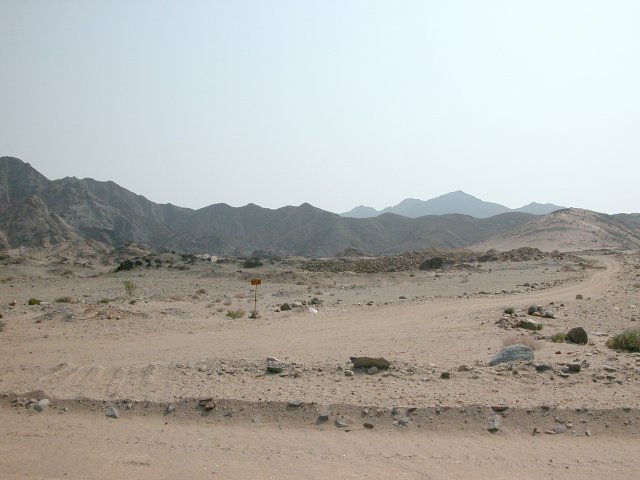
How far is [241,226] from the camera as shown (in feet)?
445

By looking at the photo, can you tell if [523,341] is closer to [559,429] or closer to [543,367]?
[543,367]

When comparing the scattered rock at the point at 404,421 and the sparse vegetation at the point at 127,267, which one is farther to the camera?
the sparse vegetation at the point at 127,267

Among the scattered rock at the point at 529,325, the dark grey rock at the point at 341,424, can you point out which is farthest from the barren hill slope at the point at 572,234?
the dark grey rock at the point at 341,424

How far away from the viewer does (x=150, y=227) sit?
12569 cm

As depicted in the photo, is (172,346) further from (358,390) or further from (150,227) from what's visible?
(150,227)

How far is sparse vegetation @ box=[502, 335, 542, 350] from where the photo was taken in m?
12.6

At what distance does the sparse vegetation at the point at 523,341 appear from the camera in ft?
41.3

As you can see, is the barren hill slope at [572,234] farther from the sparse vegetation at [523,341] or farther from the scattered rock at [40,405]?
the scattered rock at [40,405]

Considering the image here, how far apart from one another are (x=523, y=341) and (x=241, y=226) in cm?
12501

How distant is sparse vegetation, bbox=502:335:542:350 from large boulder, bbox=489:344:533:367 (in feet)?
3.87

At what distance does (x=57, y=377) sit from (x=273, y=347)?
480 centimetres

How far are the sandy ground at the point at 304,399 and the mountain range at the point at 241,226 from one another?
73.4 m

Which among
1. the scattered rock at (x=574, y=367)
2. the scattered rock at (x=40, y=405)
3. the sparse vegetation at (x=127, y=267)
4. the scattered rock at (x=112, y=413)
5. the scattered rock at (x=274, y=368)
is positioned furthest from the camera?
the sparse vegetation at (x=127, y=267)

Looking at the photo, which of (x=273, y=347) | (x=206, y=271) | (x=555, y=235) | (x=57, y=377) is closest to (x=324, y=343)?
(x=273, y=347)
